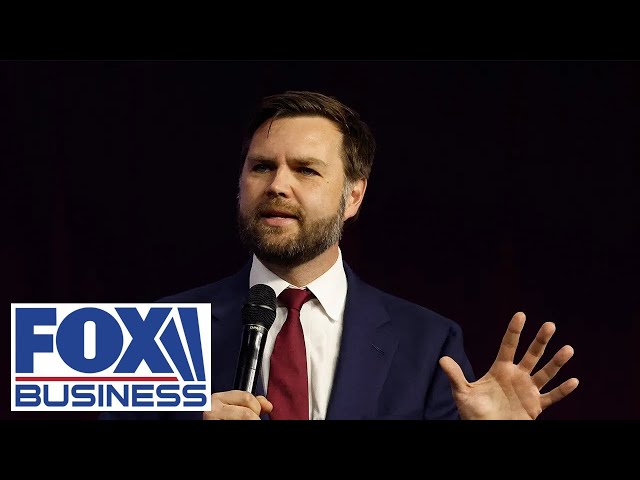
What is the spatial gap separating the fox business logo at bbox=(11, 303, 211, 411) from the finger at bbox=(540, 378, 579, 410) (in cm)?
105

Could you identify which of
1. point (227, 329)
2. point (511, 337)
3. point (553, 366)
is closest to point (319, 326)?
point (227, 329)

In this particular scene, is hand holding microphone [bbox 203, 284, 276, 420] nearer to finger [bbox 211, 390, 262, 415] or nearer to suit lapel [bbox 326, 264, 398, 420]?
finger [bbox 211, 390, 262, 415]

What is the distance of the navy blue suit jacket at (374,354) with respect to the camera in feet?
9.86

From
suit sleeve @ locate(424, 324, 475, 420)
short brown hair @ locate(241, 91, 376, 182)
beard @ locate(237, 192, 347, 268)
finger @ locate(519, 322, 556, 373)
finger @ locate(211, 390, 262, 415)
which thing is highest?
short brown hair @ locate(241, 91, 376, 182)

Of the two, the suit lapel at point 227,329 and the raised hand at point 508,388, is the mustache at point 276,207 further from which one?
the raised hand at point 508,388

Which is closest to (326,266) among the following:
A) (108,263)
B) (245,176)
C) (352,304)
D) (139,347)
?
(352,304)

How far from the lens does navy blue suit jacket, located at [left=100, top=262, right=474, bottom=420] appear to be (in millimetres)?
3004

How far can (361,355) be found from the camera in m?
3.05

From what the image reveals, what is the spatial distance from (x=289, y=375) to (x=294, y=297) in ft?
0.91

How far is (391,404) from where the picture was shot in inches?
120

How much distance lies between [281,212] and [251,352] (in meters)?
0.75

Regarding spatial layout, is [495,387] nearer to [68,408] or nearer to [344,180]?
[344,180]

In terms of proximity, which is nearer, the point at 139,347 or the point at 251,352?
the point at 251,352

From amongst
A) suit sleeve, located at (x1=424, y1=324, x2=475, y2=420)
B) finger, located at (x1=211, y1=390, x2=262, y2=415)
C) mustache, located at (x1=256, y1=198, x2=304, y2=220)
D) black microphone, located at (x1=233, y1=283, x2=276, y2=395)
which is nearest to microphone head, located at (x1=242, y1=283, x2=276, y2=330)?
black microphone, located at (x1=233, y1=283, x2=276, y2=395)
